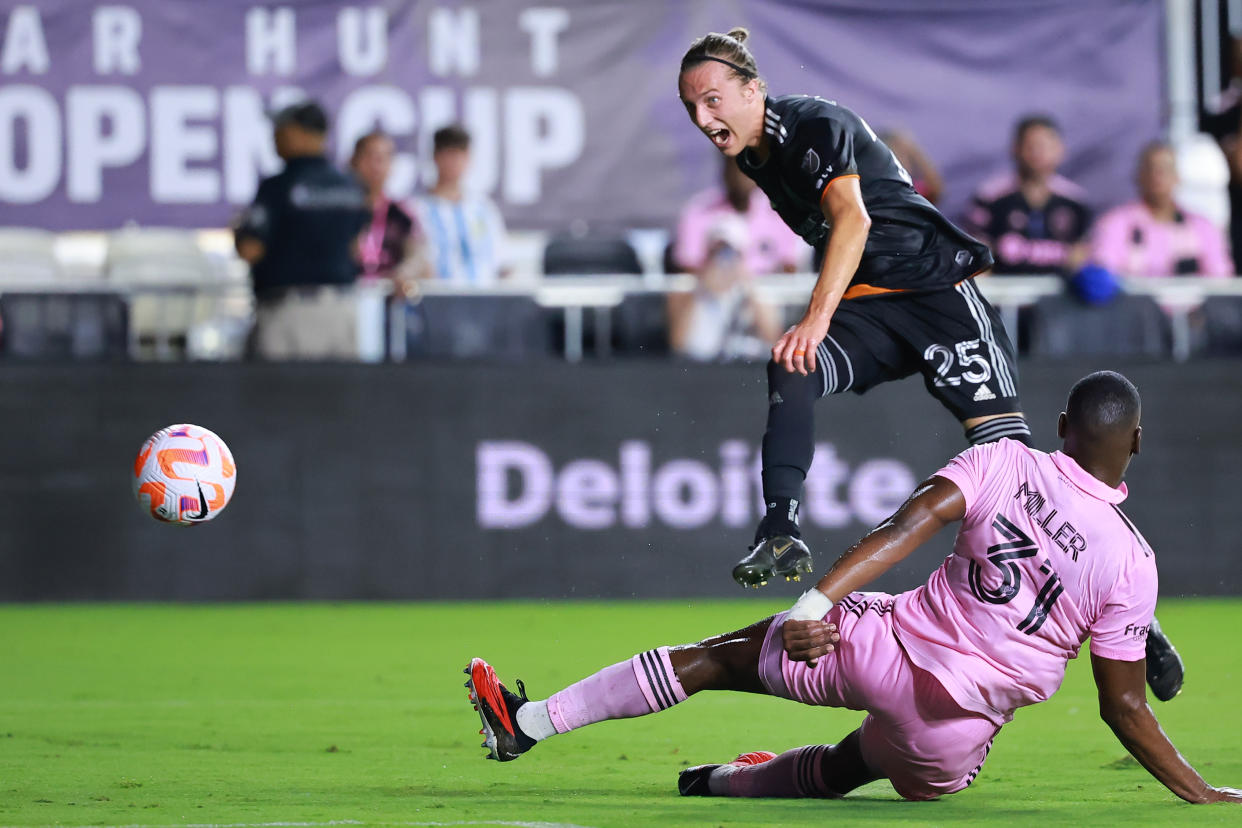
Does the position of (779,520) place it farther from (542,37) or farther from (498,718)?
(542,37)

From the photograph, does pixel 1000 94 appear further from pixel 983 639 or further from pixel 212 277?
pixel 983 639

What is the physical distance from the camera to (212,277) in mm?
13695

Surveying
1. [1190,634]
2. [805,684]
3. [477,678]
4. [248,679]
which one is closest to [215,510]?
[248,679]

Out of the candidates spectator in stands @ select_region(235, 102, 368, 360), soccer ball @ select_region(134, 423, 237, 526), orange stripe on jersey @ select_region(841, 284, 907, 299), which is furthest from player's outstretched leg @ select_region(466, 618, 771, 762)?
spectator in stands @ select_region(235, 102, 368, 360)

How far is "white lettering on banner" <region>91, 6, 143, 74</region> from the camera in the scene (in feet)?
44.1

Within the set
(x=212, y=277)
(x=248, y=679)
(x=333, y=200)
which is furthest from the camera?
(x=212, y=277)

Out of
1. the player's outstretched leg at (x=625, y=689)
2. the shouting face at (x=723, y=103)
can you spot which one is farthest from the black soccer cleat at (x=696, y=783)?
the shouting face at (x=723, y=103)

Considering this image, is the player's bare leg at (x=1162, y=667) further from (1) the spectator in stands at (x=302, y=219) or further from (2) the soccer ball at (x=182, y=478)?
(1) the spectator in stands at (x=302, y=219)

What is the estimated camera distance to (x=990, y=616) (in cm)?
527

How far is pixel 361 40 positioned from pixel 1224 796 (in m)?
9.72

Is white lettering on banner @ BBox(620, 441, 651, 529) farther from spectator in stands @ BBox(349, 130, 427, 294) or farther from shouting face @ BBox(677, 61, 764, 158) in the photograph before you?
shouting face @ BBox(677, 61, 764, 158)

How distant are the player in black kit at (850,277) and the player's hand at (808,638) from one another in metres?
1.26

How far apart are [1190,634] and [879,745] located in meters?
5.78

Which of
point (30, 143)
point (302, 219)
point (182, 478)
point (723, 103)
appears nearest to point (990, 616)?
point (723, 103)
